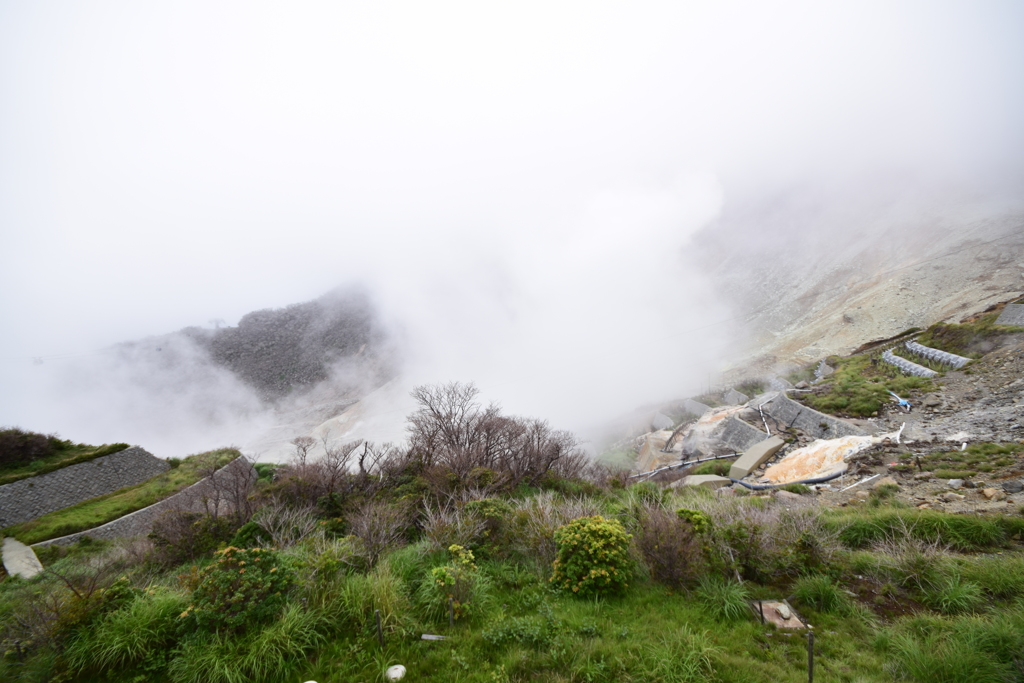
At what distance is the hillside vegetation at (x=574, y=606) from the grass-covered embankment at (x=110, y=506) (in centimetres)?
1539

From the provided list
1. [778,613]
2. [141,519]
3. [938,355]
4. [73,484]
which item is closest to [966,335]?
[938,355]

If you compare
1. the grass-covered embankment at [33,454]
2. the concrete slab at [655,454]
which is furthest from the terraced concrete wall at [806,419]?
the grass-covered embankment at [33,454]

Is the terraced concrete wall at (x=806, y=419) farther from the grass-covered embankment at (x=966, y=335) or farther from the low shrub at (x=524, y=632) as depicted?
the low shrub at (x=524, y=632)

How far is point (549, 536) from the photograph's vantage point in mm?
7047

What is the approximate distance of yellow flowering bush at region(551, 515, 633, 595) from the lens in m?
5.76

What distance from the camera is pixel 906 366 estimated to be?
21.3m

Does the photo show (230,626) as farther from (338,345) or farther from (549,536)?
(338,345)

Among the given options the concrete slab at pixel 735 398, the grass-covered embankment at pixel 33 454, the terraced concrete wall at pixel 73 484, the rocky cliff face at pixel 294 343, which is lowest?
the concrete slab at pixel 735 398

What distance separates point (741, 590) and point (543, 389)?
1964 inches

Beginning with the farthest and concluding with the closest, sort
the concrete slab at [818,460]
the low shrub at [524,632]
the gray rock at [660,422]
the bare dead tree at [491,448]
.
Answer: the gray rock at [660,422] < the bare dead tree at [491,448] < the concrete slab at [818,460] < the low shrub at [524,632]

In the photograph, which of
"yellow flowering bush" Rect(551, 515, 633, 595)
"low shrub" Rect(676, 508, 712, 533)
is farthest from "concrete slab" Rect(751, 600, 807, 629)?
"yellow flowering bush" Rect(551, 515, 633, 595)

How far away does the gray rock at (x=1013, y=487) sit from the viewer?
7.64 metres

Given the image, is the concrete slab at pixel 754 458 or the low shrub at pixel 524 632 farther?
the concrete slab at pixel 754 458

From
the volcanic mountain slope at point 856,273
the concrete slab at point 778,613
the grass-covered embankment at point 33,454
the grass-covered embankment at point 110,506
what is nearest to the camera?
the concrete slab at point 778,613
